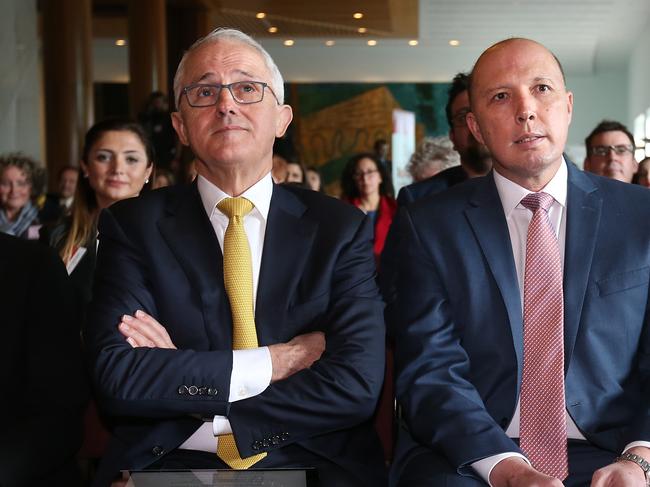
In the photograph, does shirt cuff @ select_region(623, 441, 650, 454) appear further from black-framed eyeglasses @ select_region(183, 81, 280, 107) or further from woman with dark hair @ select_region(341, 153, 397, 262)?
woman with dark hair @ select_region(341, 153, 397, 262)

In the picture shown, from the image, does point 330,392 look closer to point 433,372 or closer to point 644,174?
point 433,372

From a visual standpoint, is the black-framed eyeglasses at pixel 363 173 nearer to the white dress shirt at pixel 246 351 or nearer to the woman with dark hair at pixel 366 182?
the woman with dark hair at pixel 366 182

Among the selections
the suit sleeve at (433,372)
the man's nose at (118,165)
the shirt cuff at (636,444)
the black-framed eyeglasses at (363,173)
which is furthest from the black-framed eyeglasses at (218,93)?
the black-framed eyeglasses at (363,173)

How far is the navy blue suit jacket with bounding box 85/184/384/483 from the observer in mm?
2098

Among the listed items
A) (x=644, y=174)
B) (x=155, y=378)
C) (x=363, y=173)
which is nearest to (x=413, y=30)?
(x=363, y=173)

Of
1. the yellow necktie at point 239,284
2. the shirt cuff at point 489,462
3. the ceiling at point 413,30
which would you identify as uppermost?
the ceiling at point 413,30

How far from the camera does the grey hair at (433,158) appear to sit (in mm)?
5336

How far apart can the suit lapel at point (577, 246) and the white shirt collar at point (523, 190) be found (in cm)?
2

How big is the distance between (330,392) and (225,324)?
0.35m

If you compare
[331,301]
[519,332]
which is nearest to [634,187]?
[519,332]

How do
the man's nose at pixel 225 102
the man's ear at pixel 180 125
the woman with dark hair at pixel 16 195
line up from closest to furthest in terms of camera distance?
the man's nose at pixel 225 102 < the man's ear at pixel 180 125 < the woman with dark hair at pixel 16 195

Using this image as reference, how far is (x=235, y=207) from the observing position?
2.35 m

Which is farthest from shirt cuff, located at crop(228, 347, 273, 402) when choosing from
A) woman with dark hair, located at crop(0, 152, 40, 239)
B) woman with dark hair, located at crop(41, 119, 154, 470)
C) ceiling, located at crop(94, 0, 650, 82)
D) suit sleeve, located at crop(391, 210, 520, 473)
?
ceiling, located at crop(94, 0, 650, 82)

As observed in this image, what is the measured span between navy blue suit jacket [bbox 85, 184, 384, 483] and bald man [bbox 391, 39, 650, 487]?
0.14 meters
